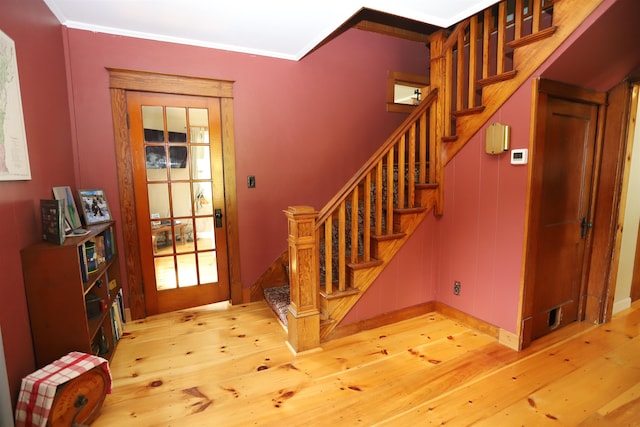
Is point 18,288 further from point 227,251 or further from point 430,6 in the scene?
point 430,6

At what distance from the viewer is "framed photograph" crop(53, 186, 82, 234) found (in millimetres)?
2178

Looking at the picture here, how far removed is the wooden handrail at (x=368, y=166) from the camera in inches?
94.3

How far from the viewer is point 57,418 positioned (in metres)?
1.52

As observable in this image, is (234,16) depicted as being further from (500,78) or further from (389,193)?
(500,78)

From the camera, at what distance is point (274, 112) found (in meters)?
3.27

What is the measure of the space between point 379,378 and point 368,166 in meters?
1.54

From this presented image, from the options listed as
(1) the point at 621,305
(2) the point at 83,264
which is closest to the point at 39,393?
(2) the point at 83,264

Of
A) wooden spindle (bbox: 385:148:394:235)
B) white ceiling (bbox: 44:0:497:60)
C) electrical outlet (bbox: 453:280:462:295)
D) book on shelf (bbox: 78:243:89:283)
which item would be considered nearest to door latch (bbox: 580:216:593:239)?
electrical outlet (bbox: 453:280:462:295)

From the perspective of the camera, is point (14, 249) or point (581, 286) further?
point (581, 286)

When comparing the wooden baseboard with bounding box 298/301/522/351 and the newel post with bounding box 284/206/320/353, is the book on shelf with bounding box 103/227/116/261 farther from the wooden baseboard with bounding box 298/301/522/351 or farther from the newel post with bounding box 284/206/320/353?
the wooden baseboard with bounding box 298/301/522/351

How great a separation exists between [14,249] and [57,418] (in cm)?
89

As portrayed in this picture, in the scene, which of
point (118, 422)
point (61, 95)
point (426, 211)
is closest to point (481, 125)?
point (426, 211)

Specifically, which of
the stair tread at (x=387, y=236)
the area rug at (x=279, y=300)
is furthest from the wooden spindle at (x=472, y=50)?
the area rug at (x=279, y=300)

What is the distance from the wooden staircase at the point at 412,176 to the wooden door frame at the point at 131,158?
1.01m
